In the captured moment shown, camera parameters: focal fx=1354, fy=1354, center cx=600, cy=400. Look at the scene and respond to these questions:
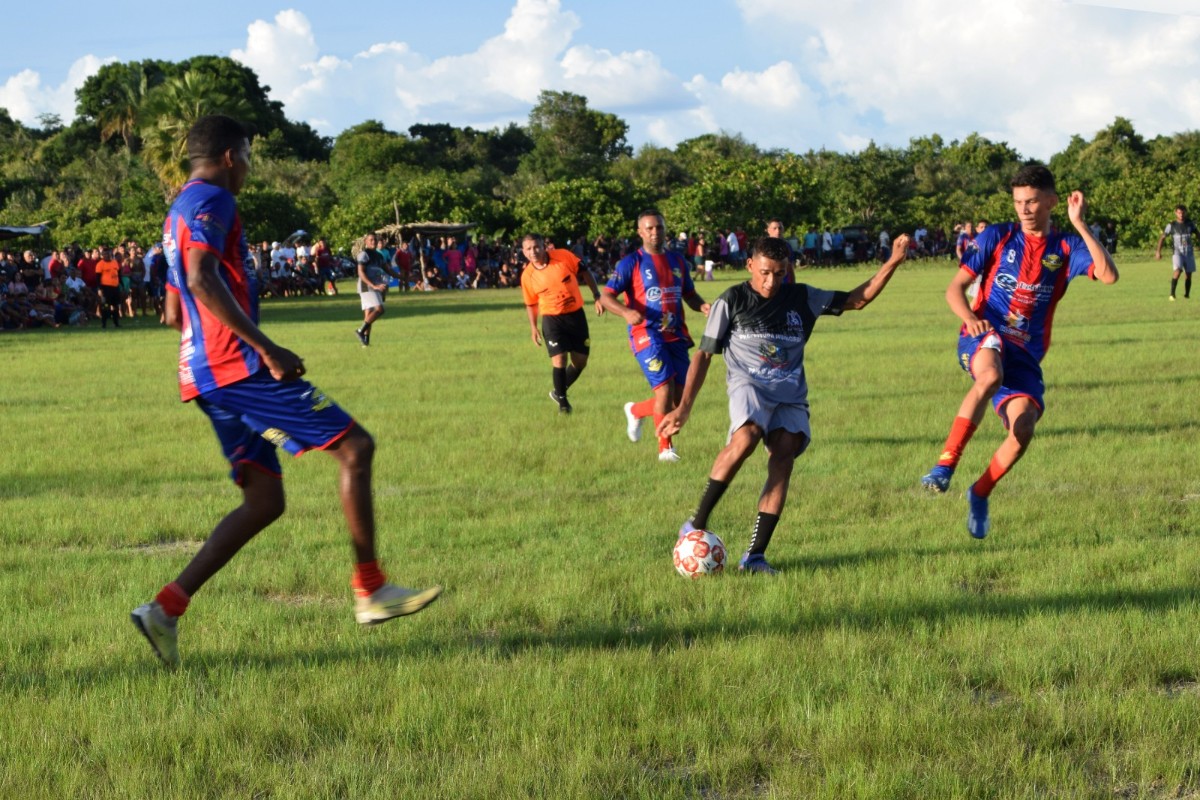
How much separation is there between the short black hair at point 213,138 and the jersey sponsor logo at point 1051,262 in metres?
4.72

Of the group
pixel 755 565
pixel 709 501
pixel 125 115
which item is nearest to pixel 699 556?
pixel 755 565

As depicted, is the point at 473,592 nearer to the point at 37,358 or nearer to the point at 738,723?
the point at 738,723

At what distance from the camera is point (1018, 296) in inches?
312

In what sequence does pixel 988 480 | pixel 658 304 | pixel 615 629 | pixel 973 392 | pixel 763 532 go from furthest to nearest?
pixel 658 304 → pixel 973 392 → pixel 988 480 → pixel 763 532 → pixel 615 629

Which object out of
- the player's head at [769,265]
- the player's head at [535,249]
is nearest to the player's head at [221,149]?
the player's head at [769,265]

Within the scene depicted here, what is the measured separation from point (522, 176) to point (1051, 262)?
264 feet

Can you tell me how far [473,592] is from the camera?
6250 millimetres

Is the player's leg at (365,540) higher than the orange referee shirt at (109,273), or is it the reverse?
the orange referee shirt at (109,273)

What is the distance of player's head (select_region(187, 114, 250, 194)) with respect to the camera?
5.17 m

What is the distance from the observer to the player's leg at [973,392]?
7754 mm

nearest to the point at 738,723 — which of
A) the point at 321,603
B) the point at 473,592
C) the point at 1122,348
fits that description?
the point at 473,592

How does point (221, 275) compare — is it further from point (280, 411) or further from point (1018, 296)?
point (1018, 296)

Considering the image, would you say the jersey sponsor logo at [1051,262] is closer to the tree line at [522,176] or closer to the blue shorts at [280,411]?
the blue shorts at [280,411]

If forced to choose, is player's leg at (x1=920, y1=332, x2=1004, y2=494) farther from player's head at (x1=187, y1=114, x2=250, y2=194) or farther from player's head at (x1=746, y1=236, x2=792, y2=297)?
player's head at (x1=187, y1=114, x2=250, y2=194)
